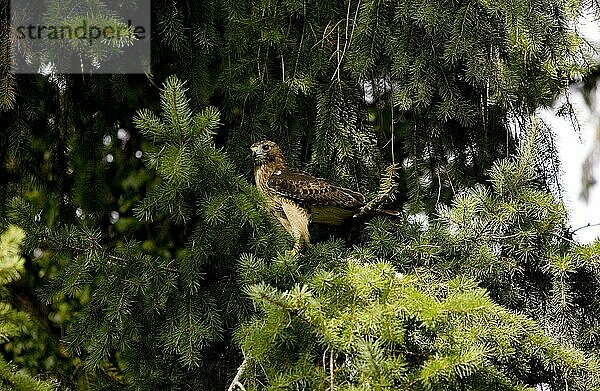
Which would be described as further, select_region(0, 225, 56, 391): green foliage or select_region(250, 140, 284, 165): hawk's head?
select_region(250, 140, 284, 165): hawk's head

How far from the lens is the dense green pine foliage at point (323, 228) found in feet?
3.78

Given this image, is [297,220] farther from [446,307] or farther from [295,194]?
[446,307]

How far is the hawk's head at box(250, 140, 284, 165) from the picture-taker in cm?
164

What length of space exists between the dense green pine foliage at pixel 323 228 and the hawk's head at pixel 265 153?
111mm

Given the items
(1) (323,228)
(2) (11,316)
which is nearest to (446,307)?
(2) (11,316)

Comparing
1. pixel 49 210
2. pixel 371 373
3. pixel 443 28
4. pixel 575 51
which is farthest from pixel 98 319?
pixel 575 51

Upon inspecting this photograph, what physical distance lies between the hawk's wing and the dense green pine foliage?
8cm

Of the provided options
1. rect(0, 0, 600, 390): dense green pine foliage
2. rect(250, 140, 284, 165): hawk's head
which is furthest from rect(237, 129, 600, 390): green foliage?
rect(250, 140, 284, 165): hawk's head

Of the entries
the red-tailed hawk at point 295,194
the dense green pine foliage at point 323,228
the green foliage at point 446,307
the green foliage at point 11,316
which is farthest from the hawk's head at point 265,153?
the green foliage at point 11,316

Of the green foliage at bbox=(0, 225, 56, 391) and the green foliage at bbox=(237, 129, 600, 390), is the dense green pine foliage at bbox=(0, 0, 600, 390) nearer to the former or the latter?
the green foliage at bbox=(237, 129, 600, 390)

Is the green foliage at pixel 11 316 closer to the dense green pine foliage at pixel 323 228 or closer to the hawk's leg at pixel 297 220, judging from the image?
the dense green pine foliage at pixel 323 228

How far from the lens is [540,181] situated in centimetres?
182

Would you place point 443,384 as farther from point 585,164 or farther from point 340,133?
point 585,164

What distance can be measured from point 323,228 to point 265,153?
301 millimetres
